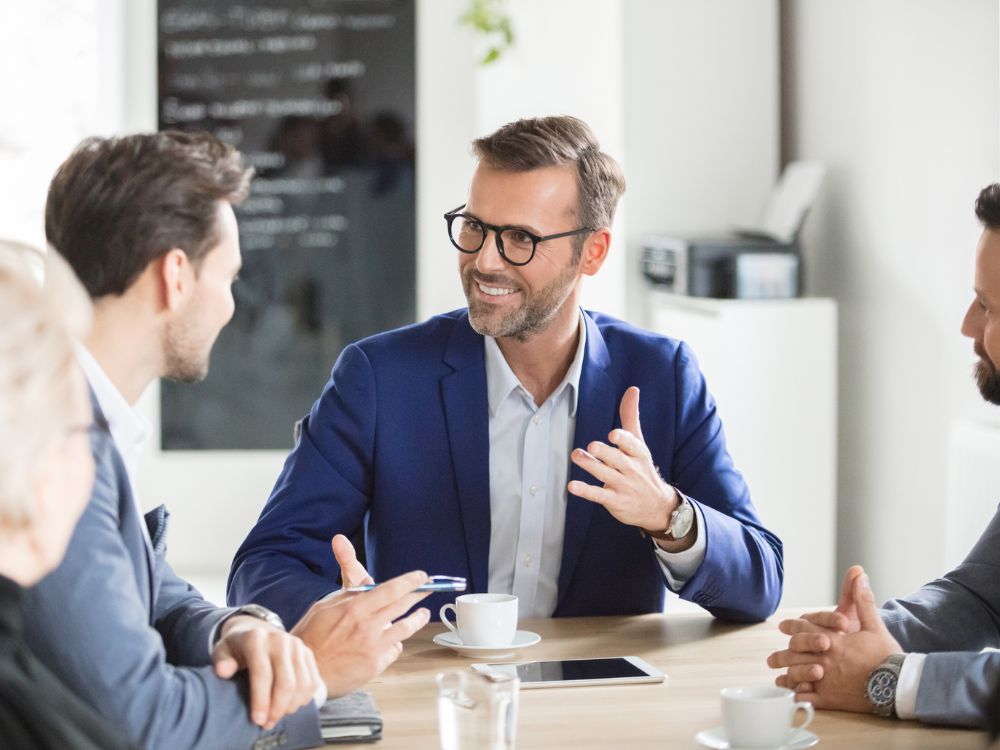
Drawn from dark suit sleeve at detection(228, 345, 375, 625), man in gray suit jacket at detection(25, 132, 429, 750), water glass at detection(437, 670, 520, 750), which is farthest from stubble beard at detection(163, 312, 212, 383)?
water glass at detection(437, 670, 520, 750)

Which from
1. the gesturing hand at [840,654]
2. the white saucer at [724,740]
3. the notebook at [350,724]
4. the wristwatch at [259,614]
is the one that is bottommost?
the white saucer at [724,740]

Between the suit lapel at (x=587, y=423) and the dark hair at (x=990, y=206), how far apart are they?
0.72 metres

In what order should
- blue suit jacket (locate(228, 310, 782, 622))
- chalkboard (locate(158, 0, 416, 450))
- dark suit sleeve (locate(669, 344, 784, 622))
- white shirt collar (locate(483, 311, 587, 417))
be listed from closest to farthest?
1. dark suit sleeve (locate(669, 344, 784, 622))
2. blue suit jacket (locate(228, 310, 782, 622))
3. white shirt collar (locate(483, 311, 587, 417))
4. chalkboard (locate(158, 0, 416, 450))

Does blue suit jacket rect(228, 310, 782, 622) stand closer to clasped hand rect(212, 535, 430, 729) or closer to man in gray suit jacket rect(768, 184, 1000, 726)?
man in gray suit jacket rect(768, 184, 1000, 726)

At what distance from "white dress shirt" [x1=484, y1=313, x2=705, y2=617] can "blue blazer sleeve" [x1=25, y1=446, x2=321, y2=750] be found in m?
0.91

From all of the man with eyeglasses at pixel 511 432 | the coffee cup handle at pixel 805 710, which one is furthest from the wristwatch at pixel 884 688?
the man with eyeglasses at pixel 511 432

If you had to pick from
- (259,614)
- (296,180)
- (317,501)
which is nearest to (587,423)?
(317,501)

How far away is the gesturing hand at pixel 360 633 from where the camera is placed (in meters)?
1.54

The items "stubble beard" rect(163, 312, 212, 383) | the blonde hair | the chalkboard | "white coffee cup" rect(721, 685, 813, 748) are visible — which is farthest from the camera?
the chalkboard

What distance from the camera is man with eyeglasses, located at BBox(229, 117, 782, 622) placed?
2289 millimetres

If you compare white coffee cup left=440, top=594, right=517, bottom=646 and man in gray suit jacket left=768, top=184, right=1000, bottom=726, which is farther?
white coffee cup left=440, top=594, right=517, bottom=646

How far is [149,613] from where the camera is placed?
155 cm

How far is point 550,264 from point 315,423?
542 mm

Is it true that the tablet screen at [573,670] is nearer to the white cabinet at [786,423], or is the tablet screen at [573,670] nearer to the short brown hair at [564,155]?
the short brown hair at [564,155]
